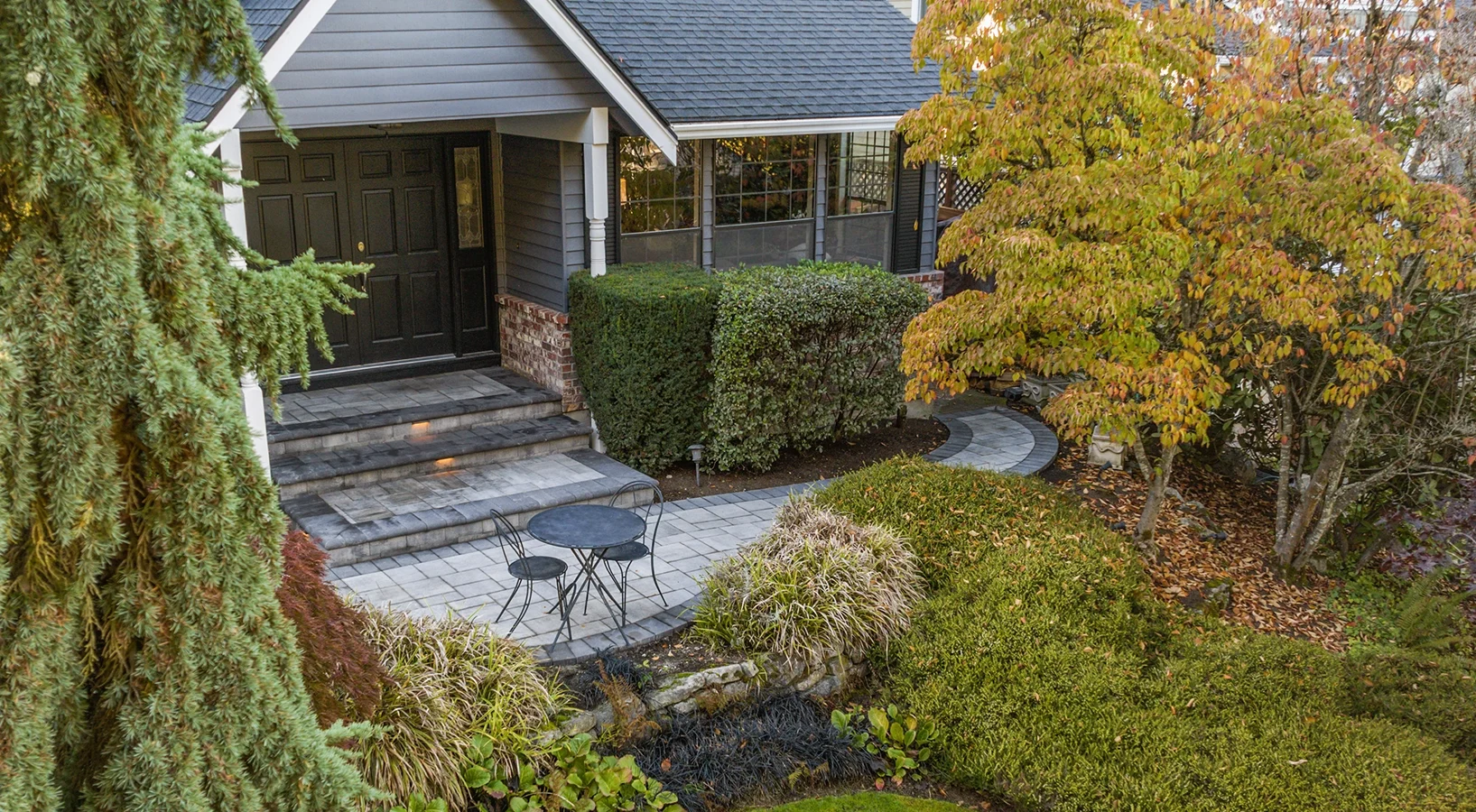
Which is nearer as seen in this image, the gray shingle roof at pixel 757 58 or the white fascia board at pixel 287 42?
the white fascia board at pixel 287 42

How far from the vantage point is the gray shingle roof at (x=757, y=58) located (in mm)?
11141

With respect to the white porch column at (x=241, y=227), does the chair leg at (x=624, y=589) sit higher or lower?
lower

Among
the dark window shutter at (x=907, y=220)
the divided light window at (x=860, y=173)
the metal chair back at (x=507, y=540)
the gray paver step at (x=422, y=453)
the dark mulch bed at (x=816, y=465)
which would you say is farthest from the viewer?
the dark window shutter at (x=907, y=220)

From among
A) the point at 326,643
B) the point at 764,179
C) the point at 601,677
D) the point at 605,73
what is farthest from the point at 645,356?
the point at 326,643

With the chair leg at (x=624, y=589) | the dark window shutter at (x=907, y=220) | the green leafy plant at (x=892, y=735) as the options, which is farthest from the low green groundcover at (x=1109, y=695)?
the dark window shutter at (x=907, y=220)

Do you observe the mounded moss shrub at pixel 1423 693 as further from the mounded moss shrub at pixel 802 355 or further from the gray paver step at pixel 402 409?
the gray paver step at pixel 402 409

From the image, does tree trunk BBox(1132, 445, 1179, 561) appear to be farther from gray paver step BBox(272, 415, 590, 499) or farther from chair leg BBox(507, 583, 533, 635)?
gray paver step BBox(272, 415, 590, 499)

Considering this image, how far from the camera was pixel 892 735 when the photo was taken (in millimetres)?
6531

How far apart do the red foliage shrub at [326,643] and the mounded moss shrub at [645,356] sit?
461cm

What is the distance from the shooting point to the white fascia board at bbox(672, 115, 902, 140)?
34.7 ft

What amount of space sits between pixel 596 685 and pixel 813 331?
4.37m

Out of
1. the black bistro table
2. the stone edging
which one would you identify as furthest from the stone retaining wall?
the black bistro table

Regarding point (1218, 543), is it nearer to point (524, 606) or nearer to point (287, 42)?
point (524, 606)

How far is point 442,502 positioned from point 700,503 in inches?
81.0
